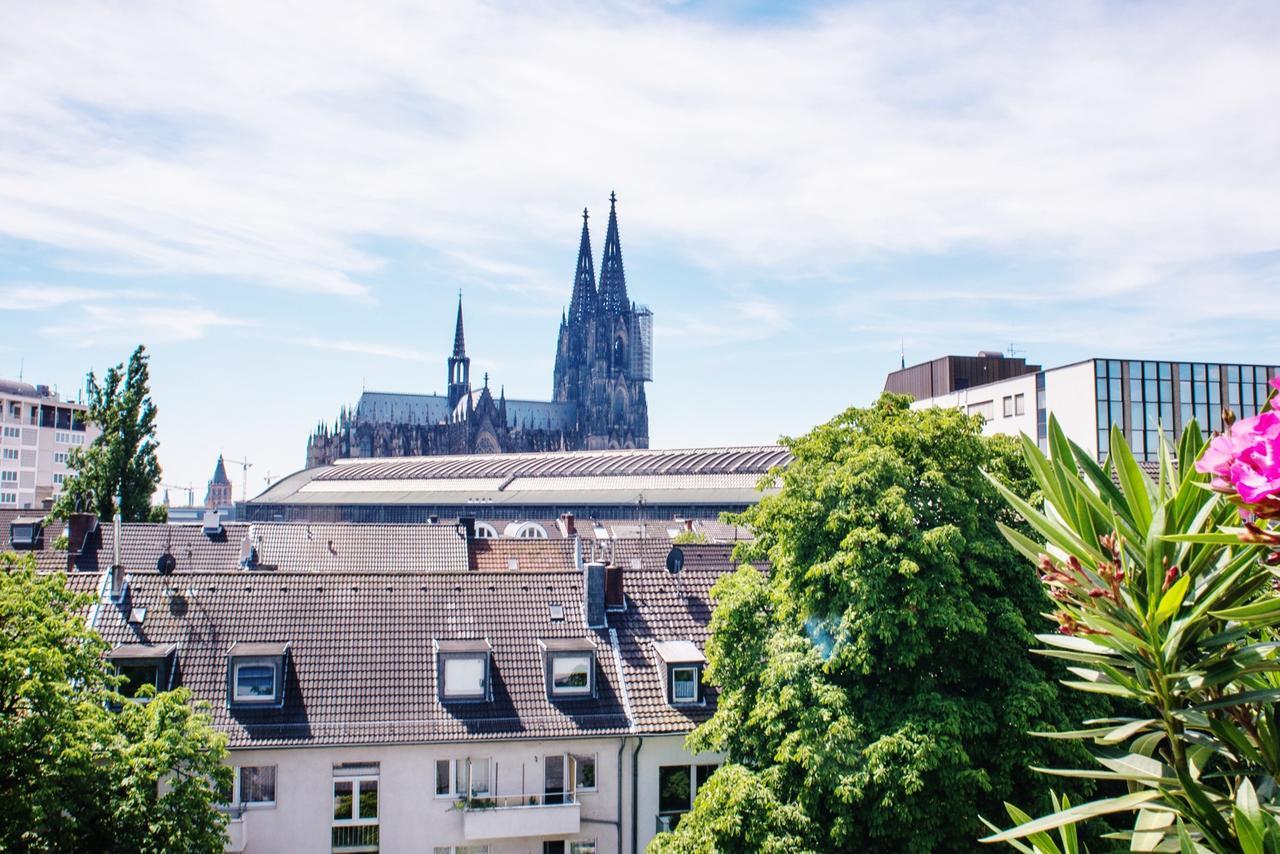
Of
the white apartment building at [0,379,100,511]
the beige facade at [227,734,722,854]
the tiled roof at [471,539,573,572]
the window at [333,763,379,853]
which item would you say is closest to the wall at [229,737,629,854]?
the beige facade at [227,734,722,854]

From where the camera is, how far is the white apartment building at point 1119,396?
179 feet

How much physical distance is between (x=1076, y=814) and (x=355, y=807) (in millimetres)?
18145

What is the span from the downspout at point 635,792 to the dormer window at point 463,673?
302 centimetres

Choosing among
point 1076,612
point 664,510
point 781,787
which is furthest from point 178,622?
point 664,510

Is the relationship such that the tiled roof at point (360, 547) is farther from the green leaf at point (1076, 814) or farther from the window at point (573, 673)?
the green leaf at point (1076, 814)

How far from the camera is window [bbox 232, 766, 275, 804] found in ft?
65.5

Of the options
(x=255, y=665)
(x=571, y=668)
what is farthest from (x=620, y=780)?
(x=255, y=665)

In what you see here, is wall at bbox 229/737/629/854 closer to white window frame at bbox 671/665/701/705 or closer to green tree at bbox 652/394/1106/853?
white window frame at bbox 671/665/701/705

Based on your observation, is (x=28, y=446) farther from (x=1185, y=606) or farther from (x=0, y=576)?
(x=1185, y=606)

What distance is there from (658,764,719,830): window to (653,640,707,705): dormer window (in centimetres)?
127

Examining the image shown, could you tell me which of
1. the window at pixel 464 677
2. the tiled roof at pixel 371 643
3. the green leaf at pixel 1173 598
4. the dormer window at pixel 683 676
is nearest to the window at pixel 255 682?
the tiled roof at pixel 371 643

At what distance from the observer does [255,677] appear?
2084cm

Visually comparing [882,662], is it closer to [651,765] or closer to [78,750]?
[651,765]

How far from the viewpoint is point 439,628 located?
75.1 ft
